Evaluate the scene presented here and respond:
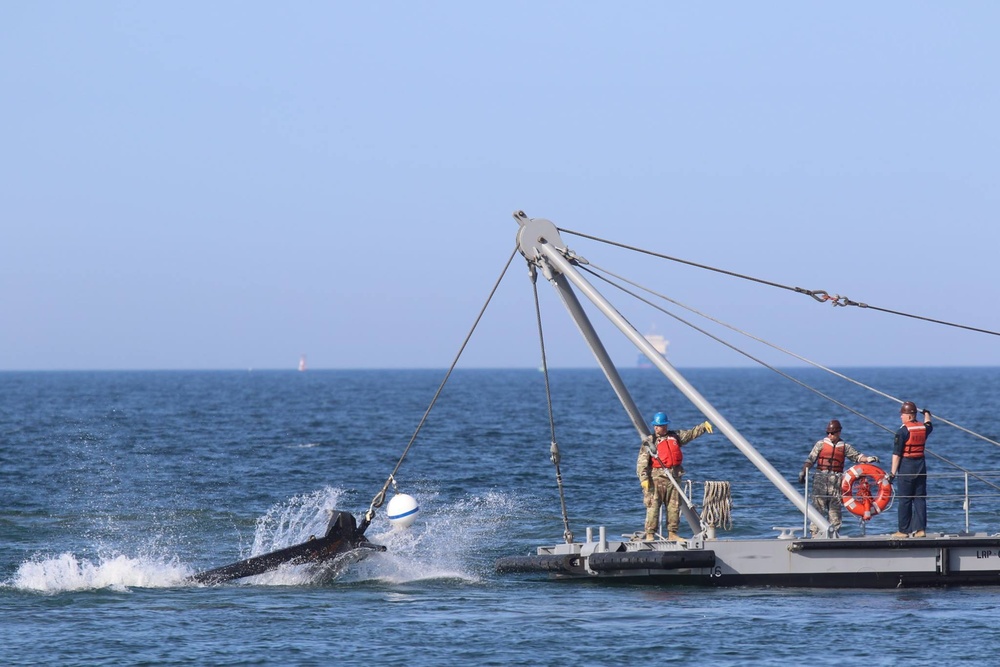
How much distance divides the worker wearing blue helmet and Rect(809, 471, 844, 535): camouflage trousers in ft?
6.07

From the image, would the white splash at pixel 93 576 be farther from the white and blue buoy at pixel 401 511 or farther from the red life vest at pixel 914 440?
A: the red life vest at pixel 914 440

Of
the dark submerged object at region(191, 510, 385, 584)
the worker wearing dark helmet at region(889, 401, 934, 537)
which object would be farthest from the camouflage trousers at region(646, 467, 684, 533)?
the dark submerged object at region(191, 510, 385, 584)

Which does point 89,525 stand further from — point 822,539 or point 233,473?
point 822,539

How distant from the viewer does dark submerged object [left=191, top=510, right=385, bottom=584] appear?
2059 centimetres

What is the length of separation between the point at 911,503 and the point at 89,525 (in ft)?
54.4

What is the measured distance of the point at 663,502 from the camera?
20.8 meters

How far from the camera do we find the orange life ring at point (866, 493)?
2005cm

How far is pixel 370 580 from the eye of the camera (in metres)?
21.3

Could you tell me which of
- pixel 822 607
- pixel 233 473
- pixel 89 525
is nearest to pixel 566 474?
pixel 233 473

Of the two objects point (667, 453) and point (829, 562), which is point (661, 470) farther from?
point (829, 562)

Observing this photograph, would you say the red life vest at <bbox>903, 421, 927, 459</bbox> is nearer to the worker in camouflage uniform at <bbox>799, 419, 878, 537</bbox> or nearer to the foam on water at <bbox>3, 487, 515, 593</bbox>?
the worker in camouflage uniform at <bbox>799, 419, 878, 537</bbox>

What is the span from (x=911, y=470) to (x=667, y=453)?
11.2 ft

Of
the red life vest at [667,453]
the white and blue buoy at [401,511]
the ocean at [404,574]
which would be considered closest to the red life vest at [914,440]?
the ocean at [404,574]

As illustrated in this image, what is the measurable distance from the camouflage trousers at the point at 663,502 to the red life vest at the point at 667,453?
24 centimetres
